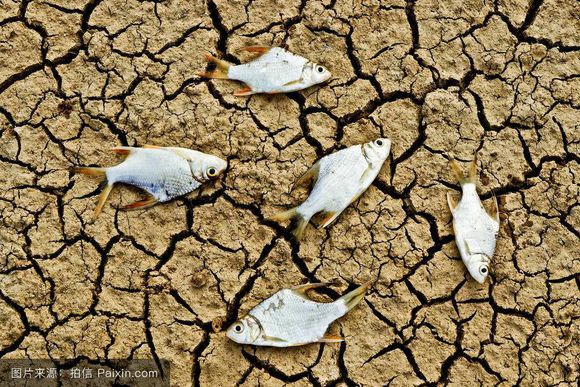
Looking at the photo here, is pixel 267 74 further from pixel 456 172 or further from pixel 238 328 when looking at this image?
pixel 238 328

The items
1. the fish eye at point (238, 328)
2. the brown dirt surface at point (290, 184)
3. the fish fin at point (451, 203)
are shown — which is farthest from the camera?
the fish fin at point (451, 203)

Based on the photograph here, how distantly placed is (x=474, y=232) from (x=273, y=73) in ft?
5.47

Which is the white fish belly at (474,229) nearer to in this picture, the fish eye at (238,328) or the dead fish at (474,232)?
the dead fish at (474,232)

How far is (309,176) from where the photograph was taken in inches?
164

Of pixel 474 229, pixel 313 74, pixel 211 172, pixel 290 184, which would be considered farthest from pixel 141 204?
pixel 474 229

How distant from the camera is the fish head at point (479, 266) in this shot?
4.12 meters

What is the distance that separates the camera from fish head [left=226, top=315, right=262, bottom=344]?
13.0 feet

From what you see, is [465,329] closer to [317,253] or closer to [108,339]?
[317,253]

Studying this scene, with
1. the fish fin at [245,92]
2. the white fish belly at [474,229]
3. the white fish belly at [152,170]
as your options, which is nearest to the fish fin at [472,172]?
the white fish belly at [474,229]

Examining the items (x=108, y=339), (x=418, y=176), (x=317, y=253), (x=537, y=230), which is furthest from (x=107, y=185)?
(x=537, y=230)

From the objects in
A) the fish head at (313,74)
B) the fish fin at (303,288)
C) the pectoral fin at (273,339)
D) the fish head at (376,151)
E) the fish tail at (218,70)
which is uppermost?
the fish head at (313,74)

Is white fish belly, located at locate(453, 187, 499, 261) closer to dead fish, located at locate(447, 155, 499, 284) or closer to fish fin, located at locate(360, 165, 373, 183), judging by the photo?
dead fish, located at locate(447, 155, 499, 284)

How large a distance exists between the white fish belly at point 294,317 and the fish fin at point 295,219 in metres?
0.40

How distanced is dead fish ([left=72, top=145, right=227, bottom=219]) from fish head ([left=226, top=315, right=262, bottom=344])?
92 cm
